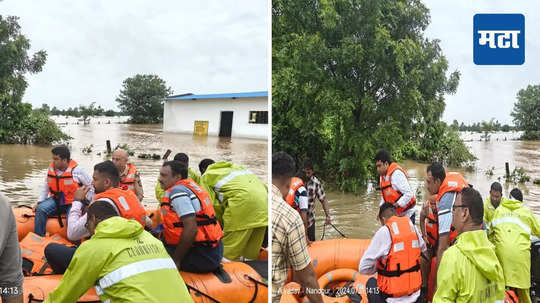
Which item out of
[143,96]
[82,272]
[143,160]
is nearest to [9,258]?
[82,272]

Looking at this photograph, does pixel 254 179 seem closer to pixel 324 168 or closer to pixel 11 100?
pixel 324 168

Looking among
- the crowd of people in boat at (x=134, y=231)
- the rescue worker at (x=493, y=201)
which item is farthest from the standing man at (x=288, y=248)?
the rescue worker at (x=493, y=201)

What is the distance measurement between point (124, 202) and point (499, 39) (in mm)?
2624

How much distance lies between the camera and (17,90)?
1564cm

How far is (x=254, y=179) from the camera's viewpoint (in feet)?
9.96

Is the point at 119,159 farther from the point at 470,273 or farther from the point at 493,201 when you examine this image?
the point at 493,201

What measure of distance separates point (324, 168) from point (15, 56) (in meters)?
12.9

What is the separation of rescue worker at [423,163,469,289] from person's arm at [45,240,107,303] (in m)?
1.96

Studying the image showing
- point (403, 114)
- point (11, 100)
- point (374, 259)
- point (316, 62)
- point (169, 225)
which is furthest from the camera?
point (11, 100)

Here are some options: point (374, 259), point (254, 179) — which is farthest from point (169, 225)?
point (374, 259)

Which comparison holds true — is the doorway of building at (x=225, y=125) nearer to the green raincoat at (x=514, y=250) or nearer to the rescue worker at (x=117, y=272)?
the green raincoat at (x=514, y=250)

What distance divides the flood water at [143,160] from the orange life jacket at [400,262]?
6.15m

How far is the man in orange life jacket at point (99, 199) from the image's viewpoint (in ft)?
7.89

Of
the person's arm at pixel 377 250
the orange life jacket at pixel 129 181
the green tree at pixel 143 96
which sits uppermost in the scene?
the green tree at pixel 143 96
